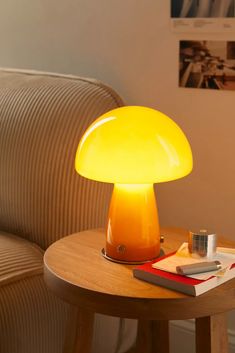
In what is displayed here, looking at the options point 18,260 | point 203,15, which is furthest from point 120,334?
point 203,15

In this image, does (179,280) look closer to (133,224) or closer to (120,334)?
(133,224)

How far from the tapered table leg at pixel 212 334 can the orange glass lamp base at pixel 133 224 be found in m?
0.21

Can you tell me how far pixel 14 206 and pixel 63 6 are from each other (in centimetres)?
75

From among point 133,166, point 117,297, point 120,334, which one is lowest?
point 120,334

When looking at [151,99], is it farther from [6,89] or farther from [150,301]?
[150,301]

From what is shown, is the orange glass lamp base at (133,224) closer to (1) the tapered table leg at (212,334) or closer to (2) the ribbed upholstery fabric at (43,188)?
(1) the tapered table leg at (212,334)

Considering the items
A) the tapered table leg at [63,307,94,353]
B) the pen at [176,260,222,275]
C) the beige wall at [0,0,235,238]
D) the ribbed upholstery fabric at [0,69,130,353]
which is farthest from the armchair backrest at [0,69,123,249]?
the pen at [176,260,222,275]

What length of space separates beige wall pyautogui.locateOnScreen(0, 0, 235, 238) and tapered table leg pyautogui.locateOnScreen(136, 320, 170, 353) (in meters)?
0.40

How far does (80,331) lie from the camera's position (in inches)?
57.8

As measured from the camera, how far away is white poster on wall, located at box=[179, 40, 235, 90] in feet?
5.87

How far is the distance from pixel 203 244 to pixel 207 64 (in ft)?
2.09

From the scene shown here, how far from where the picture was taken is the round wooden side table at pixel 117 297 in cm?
126

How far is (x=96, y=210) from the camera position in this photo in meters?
1.81

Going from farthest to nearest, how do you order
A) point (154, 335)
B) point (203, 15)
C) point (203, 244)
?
point (203, 15) < point (154, 335) < point (203, 244)
